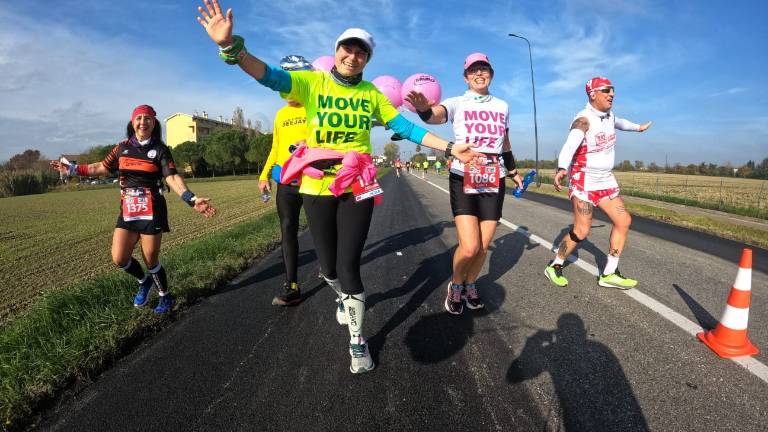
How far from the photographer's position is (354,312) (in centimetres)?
Result: 264

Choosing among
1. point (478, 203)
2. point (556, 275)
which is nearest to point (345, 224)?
point (478, 203)

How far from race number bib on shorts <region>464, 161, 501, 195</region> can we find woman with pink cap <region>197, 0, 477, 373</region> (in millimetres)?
693

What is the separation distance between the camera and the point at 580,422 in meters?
2.00

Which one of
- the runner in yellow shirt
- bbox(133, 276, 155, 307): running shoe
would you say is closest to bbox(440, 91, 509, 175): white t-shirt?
Result: the runner in yellow shirt

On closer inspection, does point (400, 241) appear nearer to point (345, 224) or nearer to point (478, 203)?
point (478, 203)

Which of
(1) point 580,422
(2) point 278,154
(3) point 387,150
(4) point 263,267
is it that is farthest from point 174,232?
(3) point 387,150

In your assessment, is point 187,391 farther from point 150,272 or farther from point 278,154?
point 278,154

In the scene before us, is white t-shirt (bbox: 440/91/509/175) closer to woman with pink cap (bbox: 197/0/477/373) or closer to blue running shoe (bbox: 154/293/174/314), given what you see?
woman with pink cap (bbox: 197/0/477/373)

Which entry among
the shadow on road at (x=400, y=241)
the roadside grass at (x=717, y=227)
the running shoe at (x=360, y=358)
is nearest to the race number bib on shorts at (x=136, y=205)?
the running shoe at (x=360, y=358)

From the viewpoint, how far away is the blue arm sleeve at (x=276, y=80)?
2.35m

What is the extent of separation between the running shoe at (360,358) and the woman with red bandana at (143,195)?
6.38 ft

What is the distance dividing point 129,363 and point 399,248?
4277 millimetres

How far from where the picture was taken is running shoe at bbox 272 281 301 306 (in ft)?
12.6

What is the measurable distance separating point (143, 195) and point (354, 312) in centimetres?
241
